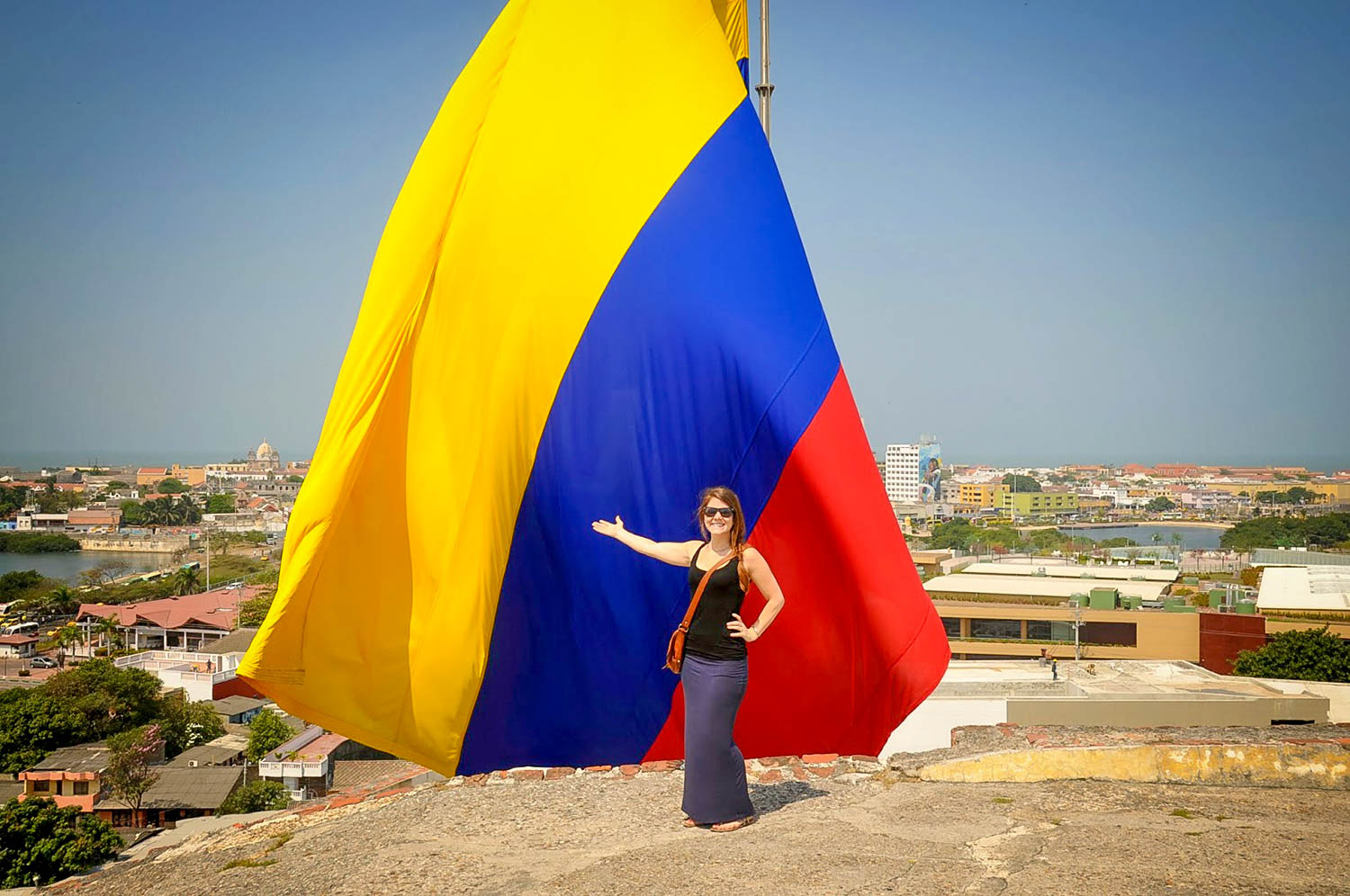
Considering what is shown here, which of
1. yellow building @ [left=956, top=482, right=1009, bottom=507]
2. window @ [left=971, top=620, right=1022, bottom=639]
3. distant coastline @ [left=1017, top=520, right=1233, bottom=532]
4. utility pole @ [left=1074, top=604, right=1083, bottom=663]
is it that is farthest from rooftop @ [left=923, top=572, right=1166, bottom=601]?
yellow building @ [left=956, top=482, right=1009, bottom=507]

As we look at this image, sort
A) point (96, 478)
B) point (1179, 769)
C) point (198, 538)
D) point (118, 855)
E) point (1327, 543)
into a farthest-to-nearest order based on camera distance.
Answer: point (96, 478) < point (198, 538) < point (1327, 543) < point (118, 855) < point (1179, 769)

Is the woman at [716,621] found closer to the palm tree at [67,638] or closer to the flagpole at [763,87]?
the flagpole at [763,87]

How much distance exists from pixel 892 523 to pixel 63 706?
2840cm

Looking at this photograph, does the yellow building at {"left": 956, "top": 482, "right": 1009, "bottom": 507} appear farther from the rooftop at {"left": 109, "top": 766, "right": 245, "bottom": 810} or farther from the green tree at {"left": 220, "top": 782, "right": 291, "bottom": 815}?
the green tree at {"left": 220, "top": 782, "right": 291, "bottom": 815}

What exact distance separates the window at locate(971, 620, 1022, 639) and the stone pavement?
85.0 feet

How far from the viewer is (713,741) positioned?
3762 millimetres

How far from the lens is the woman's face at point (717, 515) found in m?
3.59

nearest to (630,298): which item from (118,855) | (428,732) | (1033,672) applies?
(428,732)

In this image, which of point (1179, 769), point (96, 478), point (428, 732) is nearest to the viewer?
point (428, 732)

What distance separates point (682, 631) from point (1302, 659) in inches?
839

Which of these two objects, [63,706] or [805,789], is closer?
[805,789]

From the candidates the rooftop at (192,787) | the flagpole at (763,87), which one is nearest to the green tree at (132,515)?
the rooftop at (192,787)

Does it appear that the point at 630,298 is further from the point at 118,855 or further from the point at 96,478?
the point at 96,478

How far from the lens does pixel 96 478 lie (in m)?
196
